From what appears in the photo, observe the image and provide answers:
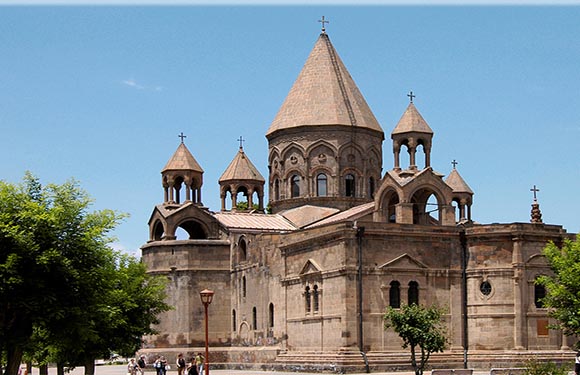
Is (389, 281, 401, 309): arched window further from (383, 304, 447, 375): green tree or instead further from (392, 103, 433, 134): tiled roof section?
(392, 103, 433, 134): tiled roof section

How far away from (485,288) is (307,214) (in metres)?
14.8

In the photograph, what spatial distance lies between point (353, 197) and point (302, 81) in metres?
8.38

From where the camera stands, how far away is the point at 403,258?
48.6 metres

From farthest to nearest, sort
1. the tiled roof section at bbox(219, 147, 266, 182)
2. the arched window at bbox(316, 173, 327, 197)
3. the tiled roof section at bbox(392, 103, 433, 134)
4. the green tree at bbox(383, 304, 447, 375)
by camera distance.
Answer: the tiled roof section at bbox(219, 147, 266, 182)
the arched window at bbox(316, 173, 327, 197)
the tiled roof section at bbox(392, 103, 433, 134)
the green tree at bbox(383, 304, 447, 375)

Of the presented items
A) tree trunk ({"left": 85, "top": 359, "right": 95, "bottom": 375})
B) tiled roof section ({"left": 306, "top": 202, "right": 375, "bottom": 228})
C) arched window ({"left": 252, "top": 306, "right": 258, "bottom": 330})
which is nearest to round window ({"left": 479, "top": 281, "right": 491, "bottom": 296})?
tiled roof section ({"left": 306, "top": 202, "right": 375, "bottom": 228})

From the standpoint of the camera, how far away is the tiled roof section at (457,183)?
214 ft

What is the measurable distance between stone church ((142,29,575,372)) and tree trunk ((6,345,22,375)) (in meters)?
17.8

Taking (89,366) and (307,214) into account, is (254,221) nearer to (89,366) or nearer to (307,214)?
(307,214)

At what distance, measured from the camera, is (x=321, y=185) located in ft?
201

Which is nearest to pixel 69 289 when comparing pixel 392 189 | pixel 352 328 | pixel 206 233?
pixel 352 328

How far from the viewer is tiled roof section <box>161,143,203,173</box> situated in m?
61.8

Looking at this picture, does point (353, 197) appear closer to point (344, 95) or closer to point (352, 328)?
point (344, 95)

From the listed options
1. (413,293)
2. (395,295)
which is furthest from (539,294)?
(395,295)

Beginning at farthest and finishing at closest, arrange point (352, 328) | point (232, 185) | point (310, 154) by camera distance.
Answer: point (232, 185) → point (310, 154) → point (352, 328)
